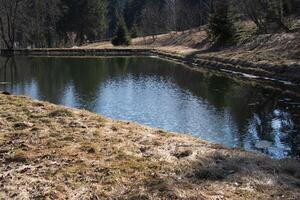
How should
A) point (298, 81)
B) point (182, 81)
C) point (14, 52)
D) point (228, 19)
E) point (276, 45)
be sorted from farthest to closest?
point (14, 52) < point (228, 19) < point (276, 45) < point (182, 81) < point (298, 81)

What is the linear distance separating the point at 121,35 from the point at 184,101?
57.4 metres

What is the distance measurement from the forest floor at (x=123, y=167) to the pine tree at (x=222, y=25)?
142 feet

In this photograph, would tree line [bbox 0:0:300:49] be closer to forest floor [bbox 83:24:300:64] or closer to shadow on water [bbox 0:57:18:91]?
forest floor [bbox 83:24:300:64]

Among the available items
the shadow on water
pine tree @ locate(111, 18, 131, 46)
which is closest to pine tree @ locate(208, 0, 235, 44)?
the shadow on water

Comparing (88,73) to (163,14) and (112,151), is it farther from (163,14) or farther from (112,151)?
(163,14)

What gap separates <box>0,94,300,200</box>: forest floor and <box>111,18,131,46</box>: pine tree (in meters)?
69.8

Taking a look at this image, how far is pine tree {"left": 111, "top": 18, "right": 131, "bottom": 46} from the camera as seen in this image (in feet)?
268

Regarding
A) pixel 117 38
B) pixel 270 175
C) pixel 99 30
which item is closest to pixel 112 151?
pixel 270 175

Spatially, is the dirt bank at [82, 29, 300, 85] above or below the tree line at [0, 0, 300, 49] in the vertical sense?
below

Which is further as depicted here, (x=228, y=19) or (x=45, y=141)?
(x=228, y=19)

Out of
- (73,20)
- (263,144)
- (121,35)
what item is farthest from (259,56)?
(73,20)

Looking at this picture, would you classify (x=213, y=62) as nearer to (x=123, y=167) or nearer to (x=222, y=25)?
(x=222, y=25)

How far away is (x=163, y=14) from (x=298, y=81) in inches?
2828

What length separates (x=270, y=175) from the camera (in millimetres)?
9445
